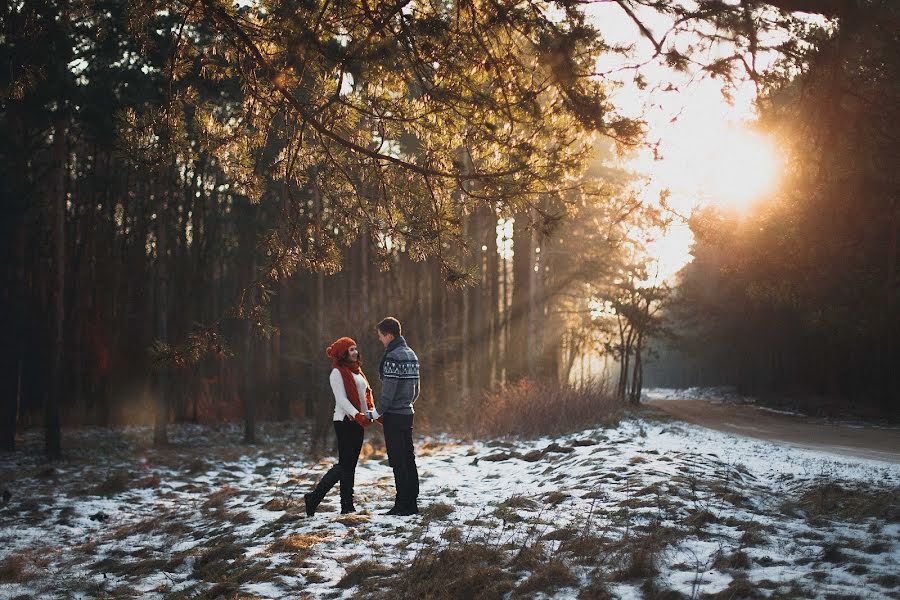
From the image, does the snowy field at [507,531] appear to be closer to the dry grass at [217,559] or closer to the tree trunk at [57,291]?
the dry grass at [217,559]

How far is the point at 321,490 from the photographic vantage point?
26.5 feet

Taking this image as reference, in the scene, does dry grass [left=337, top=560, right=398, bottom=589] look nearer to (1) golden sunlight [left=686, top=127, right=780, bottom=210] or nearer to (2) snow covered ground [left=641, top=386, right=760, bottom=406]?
(1) golden sunlight [left=686, top=127, right=780, bottom=210]

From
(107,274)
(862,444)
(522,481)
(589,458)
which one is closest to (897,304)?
(862,444)

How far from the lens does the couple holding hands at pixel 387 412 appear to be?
7918 millimetres

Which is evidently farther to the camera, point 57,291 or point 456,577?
point 57,291

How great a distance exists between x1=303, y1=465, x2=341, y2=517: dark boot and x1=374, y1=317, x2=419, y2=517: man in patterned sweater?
66 centimetres

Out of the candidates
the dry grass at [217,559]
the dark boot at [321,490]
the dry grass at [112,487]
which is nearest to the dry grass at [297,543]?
the dry grass at [217,559]

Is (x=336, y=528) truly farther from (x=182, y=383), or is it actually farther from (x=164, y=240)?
(x=182, y=383)

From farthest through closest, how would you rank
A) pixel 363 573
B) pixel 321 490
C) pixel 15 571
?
pixel 321 490 → pixel 15 571 → pixel 363 573

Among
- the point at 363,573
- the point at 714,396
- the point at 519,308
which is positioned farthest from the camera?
the point at 714,396

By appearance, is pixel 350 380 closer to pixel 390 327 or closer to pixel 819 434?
pixel 390 327

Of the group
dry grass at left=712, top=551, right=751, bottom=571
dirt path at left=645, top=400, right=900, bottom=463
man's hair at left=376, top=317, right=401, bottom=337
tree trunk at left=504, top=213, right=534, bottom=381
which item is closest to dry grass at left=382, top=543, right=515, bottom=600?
dry grass at left=712, top=551, right=751, bottom=571

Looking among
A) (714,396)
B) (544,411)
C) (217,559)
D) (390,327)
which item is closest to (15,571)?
(217,559)

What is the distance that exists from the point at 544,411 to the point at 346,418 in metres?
9.15
